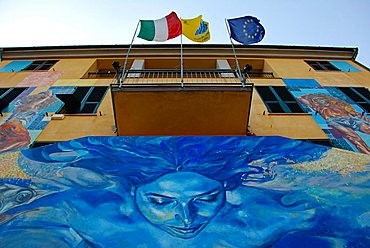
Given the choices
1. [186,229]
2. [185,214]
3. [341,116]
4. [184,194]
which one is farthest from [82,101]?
[341,116]

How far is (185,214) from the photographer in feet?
10.7

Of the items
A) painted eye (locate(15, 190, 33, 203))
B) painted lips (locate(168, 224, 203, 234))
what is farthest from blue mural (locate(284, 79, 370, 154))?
painted eye (locate(15, 190, 33, 203))

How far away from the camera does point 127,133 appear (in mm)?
6621

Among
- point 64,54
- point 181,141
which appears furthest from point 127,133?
point 64,54

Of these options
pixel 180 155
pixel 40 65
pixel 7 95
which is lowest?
pixel 7 95

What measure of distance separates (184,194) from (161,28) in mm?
6860

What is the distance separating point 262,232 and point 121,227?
5.44 ft

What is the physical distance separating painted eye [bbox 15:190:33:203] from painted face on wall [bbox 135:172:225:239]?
147cm

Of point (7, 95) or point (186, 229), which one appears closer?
point (186, 229)

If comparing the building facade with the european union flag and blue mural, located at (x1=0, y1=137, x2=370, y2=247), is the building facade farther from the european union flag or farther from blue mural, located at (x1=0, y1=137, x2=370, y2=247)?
blue mural, located at (x1=0, y1=137, x2=370, y2=247)

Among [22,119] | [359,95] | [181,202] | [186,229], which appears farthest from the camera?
[359,95]

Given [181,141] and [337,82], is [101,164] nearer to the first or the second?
[181,141]

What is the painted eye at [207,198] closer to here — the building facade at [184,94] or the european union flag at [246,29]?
the building facade at [184,94]

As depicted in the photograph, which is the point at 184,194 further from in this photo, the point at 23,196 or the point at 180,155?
the point at 23,196
